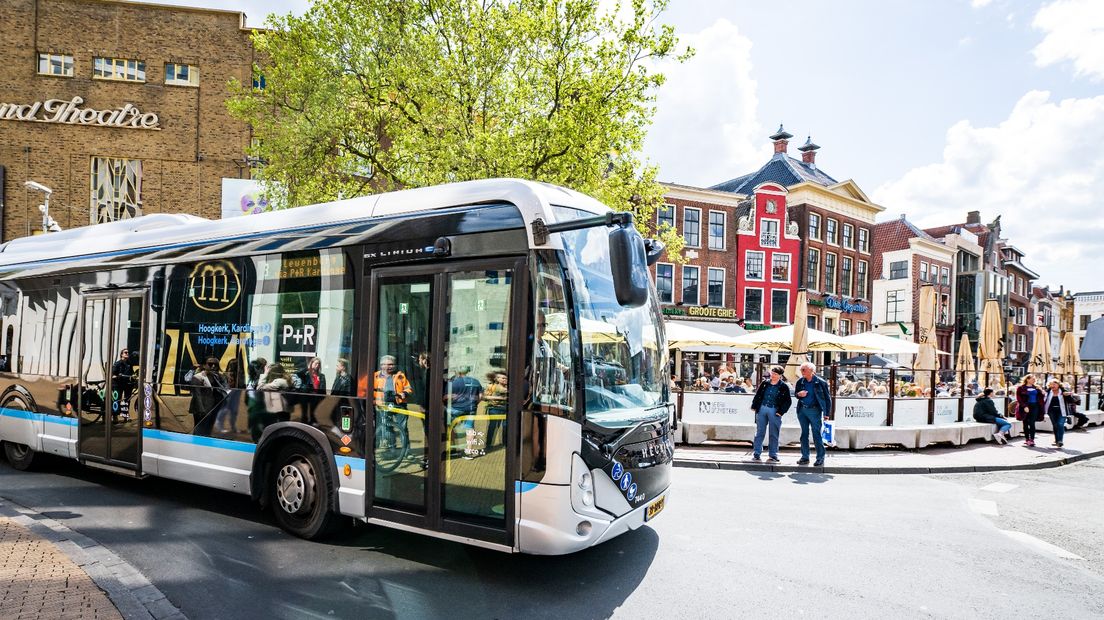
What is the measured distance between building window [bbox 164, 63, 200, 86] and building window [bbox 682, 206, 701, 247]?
2433cm

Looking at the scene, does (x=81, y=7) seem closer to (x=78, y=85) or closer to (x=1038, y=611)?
(x=78, y=85)

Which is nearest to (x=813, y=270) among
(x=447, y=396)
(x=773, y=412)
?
(x=773, y=412)

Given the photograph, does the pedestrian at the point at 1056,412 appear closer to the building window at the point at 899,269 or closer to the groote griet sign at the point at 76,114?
the groote griet sign at the point at 76,114

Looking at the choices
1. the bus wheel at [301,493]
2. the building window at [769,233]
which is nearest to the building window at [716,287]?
the building window at [769,233]

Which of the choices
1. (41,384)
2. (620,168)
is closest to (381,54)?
(620,168)

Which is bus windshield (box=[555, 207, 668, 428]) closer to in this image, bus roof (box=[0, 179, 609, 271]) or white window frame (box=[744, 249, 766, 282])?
bus roof (box=[0, 179, 609, 271])

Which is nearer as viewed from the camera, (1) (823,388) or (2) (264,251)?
(2) (264,251)

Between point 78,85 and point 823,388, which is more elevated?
point 78,85

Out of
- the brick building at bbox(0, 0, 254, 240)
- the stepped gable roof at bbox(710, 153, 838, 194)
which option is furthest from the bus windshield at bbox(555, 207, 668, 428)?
the stepped gable roof at bbox(710, 153, 838, 194)

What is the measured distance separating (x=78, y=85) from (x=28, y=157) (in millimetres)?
3635

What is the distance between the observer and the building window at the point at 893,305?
44.3 metres

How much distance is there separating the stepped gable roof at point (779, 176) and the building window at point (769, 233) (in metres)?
2.82

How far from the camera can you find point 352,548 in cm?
554

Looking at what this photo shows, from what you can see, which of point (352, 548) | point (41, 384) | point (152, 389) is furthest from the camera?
point (41, 384)
